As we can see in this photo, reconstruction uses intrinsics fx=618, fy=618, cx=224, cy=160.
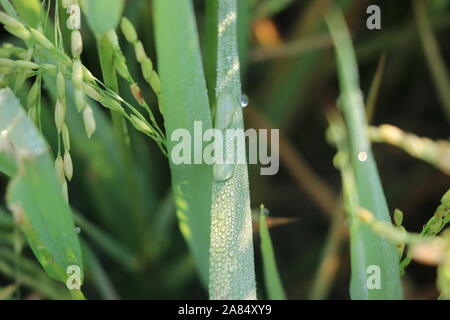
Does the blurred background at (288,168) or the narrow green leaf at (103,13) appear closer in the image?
the narrow green leaf at (103,13)

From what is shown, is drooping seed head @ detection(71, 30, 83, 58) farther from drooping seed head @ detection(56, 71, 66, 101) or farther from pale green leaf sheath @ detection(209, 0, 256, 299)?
pale green leaf sheath @ detection(209, 0, 256, 299)

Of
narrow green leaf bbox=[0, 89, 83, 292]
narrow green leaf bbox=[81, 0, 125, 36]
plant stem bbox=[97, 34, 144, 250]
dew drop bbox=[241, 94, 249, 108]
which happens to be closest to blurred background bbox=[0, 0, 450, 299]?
plant stem bbox=[97, 34, 144, 250]

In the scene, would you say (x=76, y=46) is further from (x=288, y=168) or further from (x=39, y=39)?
(x=288, y=168)

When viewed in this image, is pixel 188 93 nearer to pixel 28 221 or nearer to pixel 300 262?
pixel 28 221

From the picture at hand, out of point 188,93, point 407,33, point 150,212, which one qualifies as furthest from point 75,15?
point 407,33

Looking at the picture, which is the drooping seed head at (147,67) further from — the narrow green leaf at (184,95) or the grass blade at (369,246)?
the grass blade at (369,246)

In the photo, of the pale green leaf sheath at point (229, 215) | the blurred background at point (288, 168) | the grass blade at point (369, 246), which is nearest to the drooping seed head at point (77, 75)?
the pale green leaf sheath at point (229, 215)
